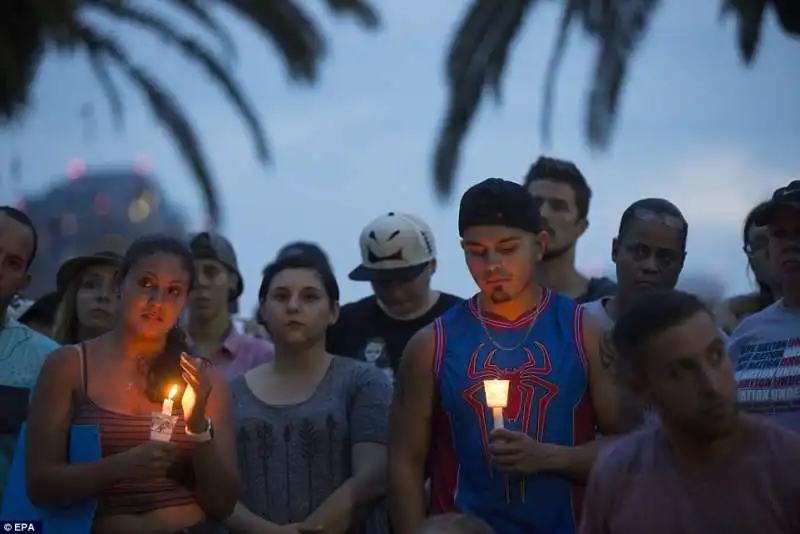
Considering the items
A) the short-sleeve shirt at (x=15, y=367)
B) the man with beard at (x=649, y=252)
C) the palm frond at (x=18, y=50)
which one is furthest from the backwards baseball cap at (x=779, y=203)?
the palm frond at (x=18, y=50)

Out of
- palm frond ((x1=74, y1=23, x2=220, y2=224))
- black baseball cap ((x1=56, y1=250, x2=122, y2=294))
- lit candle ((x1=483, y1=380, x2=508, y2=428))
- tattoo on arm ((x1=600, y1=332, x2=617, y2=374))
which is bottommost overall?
lit candle ((x1=483, y1=380, x2=508, y2=428))

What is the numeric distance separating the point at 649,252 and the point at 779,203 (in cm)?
74

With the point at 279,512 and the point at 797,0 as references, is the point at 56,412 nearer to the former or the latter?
the point at 279,512

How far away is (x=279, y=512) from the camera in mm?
4867

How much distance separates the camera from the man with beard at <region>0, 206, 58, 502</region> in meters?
4.99

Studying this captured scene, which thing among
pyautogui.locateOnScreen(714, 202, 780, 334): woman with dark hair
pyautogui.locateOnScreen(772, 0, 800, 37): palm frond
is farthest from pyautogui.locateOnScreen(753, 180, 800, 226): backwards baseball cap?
pyautogui.locateOnScreen(772, 0, 800, 37): palm frond

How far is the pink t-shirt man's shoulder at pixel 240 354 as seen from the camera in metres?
6.02

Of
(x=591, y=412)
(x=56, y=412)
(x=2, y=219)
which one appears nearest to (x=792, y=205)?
(x=591, y=412)

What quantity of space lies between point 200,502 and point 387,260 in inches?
80.2

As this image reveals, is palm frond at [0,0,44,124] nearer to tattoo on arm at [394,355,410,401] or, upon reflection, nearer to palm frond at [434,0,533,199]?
palm frond at [434,0,533,199]

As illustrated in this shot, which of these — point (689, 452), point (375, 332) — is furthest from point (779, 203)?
point (375, 332)

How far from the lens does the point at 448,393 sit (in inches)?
159

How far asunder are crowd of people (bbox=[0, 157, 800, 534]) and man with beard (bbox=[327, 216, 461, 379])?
0.04ft

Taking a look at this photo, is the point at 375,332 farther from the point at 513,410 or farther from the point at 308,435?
the point at 513,410
